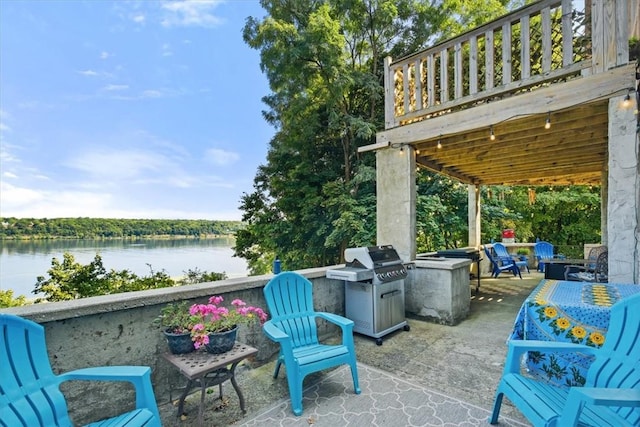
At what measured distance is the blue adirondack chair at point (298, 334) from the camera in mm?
2207

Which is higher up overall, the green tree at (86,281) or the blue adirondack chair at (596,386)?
the blue adirondack chair at (596,386)

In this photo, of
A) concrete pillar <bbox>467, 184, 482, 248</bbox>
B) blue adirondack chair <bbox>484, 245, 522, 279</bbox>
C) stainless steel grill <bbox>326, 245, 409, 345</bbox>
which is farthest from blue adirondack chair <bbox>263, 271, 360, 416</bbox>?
concrete pillar <bbox>467, 184, 482, 248</bbox>

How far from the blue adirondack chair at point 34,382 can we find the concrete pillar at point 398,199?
358 cm

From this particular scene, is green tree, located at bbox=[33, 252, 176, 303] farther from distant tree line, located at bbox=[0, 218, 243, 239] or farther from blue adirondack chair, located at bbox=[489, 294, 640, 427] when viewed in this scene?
blue adirondack chair, located at bbox=[489, 294, 640, 427]

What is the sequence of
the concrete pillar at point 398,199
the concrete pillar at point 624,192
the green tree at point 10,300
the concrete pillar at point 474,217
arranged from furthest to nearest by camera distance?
the concrete pillar at point 474,217 → the green tree at point 10,300 → the concrete pillar at point 398,199 → the concrete pillar at point 624,192

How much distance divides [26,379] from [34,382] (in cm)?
4

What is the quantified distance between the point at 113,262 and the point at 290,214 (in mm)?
4954

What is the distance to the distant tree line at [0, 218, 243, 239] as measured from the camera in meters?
10.8

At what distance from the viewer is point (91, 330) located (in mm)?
2014

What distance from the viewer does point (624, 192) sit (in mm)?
2877

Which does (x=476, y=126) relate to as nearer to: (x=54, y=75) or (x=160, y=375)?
(x=160, y=375)

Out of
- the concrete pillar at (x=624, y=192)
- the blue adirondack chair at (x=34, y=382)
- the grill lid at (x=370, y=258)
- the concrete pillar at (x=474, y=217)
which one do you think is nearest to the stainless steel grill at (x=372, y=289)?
the grill lid at (x=370, y=258)

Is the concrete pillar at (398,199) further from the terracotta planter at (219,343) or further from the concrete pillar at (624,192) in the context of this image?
the terracotta planter at (219,343)

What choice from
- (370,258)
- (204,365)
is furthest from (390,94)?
(204,365)
